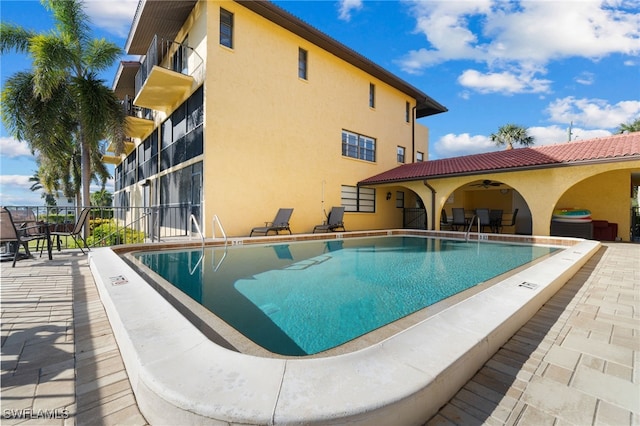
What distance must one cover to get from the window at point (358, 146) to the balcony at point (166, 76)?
7292 mm

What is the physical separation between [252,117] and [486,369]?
1080cm

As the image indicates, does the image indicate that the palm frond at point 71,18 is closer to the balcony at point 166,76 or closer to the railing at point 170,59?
the railing at point 170,59

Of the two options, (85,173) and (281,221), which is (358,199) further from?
(85,173)

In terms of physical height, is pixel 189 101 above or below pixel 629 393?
above

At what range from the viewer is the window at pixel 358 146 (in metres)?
14.8

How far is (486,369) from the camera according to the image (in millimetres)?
2031

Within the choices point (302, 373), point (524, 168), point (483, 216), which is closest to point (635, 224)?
point (483, 216)

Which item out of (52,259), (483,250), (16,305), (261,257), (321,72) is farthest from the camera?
(321,72)

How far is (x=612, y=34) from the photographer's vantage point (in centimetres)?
1146

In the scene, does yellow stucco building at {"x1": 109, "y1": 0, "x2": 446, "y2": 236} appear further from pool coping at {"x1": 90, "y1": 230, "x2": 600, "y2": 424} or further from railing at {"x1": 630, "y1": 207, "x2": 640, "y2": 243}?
railing at {"x1": 630, "y1": 207, "x2": 640, "y2": 243}

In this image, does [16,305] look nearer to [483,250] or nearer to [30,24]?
[483,250]

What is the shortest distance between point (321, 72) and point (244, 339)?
13.4 m

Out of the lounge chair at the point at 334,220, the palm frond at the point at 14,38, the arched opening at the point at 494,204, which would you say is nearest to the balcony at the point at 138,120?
the palm frond at the point at 14,38

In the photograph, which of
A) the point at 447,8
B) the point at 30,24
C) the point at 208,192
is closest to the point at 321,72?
the point at 447,8
